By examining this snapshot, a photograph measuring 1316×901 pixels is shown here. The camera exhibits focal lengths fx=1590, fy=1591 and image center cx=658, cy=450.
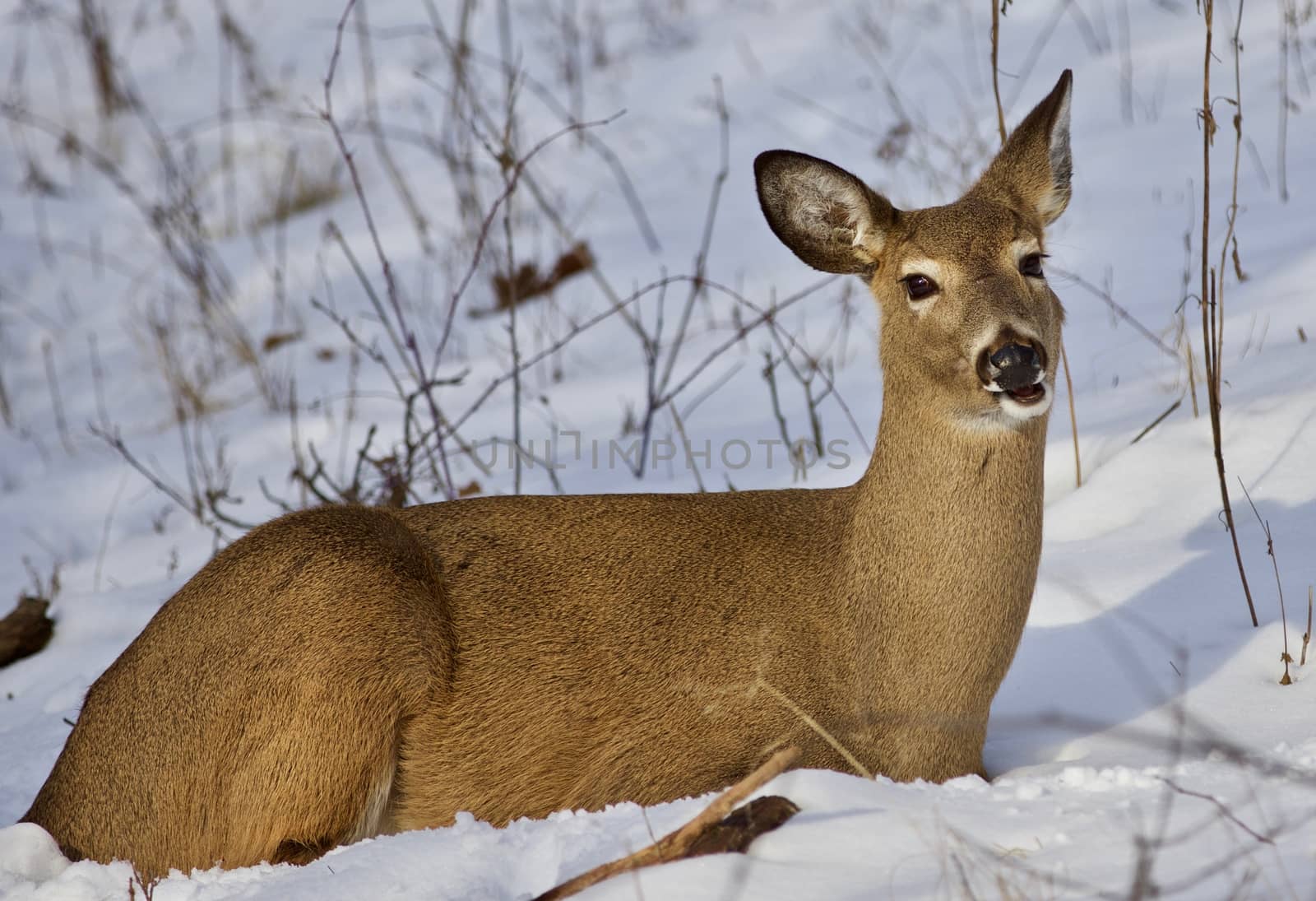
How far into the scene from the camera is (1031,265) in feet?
13.2

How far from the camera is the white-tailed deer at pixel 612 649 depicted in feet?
12.4

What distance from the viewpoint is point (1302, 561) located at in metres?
4.45

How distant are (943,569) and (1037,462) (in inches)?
13.8

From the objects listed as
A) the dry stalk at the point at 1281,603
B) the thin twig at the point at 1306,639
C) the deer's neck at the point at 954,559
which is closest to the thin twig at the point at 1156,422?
the dry stalk at the point at 1281,603

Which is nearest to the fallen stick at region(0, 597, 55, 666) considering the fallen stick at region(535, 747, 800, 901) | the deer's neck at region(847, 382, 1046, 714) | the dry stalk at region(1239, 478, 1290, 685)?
the deer's neck at region(847, 382, 1046, 714)

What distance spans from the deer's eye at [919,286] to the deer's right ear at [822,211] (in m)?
0.24

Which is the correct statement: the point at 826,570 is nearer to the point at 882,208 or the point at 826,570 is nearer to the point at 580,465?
the point at 882,208

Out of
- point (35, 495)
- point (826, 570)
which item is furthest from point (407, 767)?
point (35, 495)

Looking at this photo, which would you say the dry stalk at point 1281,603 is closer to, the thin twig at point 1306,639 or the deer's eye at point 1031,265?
→ the thin twig at point 1306,639

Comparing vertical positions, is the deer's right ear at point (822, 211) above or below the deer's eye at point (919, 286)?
above

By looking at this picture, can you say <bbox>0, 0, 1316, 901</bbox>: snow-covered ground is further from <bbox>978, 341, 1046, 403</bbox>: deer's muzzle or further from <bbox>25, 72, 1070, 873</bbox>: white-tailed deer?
<bbox>978, 341, 1046, 403</bbox>: deer's muzzle

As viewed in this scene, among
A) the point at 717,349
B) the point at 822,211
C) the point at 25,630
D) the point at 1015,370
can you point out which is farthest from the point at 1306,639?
the point at 25,630

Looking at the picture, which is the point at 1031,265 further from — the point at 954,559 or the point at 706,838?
the point at 706,838


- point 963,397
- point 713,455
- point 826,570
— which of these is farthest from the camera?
point 713,455
